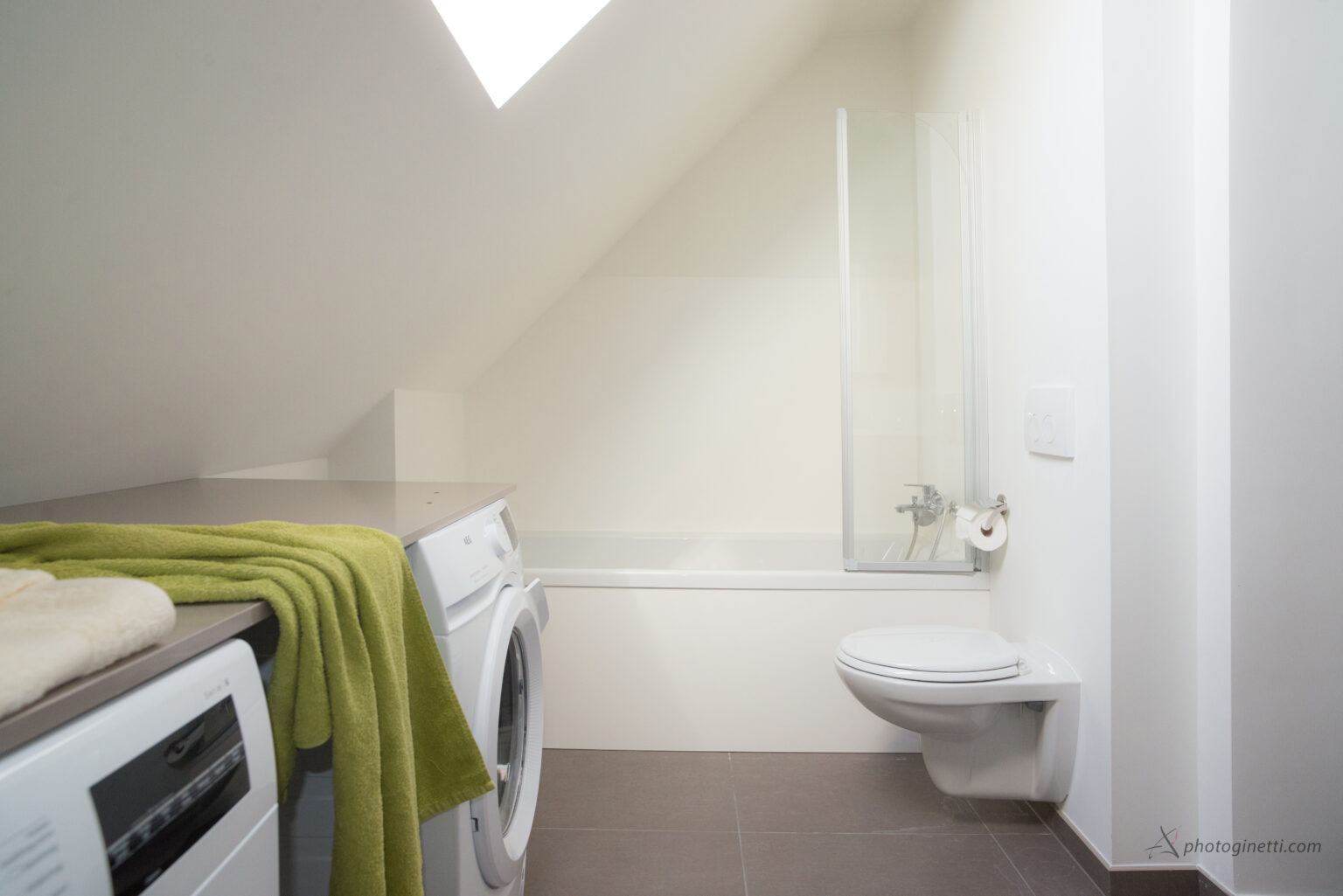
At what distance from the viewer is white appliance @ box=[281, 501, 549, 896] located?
3.79 feet

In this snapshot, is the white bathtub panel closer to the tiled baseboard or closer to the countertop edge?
the tiled baseboard

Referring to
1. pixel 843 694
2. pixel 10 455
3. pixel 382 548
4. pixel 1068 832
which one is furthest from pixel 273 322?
pixel 1068 832

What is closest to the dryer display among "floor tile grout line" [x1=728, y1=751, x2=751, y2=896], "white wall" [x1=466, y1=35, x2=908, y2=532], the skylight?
the skylight

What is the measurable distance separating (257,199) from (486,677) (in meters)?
0.85

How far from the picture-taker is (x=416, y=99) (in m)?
1.35

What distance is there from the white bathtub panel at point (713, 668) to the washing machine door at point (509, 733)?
711mm

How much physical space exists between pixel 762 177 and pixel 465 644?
8.81 ft

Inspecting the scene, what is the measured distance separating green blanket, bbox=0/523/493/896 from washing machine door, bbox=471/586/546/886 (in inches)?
14.8

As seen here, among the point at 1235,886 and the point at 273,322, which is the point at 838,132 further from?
the point at 1235,886

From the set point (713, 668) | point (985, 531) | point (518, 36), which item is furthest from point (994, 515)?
point (518, 36)

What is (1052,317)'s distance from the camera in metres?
2.00

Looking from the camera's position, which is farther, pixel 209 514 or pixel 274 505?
pixel 274 505

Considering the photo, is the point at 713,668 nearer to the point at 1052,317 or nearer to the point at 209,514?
the point at 1052,317

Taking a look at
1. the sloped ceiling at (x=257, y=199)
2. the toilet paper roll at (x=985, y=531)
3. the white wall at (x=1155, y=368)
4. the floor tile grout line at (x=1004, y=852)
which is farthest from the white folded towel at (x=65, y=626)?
the toilet paper roll at (x=985, y=531)
